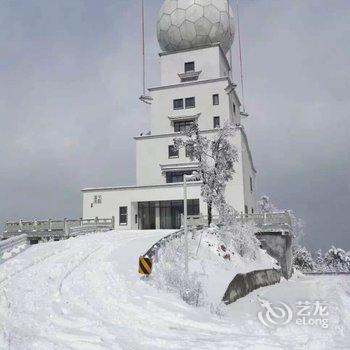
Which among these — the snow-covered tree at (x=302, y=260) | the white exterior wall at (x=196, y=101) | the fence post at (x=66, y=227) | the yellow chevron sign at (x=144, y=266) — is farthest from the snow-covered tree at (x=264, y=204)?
the yellow chevron sign at (x=144, y=266)

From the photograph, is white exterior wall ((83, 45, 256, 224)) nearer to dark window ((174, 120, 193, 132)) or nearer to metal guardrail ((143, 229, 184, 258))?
dark window ((174, 120, 193, 132))

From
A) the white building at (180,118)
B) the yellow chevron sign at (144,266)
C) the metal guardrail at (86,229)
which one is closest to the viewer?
the yellow chevron sign at (144,266)

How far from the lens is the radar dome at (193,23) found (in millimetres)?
46438

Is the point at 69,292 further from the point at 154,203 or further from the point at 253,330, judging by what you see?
the point at 154,203

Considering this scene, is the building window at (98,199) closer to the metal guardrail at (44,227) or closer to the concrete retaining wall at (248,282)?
the metal guardrail at (44,227)

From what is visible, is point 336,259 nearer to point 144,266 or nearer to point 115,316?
point 144,266

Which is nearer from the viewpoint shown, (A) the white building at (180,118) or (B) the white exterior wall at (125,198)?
(B) the white exterior wall at (125,198)

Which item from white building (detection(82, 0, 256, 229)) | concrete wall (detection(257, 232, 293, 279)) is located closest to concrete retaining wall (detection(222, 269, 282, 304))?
concrete wall (detection(257, 232, 293, 279))

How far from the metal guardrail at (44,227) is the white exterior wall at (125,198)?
14.3ft

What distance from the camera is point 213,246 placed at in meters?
24.9

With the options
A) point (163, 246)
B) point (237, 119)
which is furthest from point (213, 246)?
point (237, 119)

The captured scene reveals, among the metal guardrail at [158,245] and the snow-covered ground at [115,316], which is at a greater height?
the metal guardrail at [158,245]

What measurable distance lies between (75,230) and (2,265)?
13862 millimetres

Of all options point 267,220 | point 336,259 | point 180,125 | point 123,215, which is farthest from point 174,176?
point 336,259
